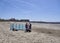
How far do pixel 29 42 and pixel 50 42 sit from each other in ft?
5.86

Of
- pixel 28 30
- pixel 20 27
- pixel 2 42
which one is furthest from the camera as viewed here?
pixel 20 27

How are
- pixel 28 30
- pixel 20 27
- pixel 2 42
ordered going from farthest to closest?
1. pixel 20 27
2. pixel 28 30
3. pixel 2 42

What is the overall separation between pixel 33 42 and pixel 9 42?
2.00 metres

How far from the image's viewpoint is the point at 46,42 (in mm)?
11016

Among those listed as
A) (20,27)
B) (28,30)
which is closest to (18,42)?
(28,30)

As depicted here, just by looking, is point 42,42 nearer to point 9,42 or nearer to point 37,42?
point 37,42

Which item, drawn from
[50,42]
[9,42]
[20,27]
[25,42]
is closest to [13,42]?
[9,42]

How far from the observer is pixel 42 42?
36.1 ft

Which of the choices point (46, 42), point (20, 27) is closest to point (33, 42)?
point (46, 42)

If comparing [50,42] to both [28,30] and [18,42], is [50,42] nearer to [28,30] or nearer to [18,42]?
[18,42]

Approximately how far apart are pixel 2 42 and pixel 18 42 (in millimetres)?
1299

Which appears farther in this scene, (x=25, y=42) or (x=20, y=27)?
(x=20, y=27)

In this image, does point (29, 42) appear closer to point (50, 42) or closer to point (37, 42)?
point (37, 42)

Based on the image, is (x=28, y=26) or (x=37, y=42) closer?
(x=37, y=42)
